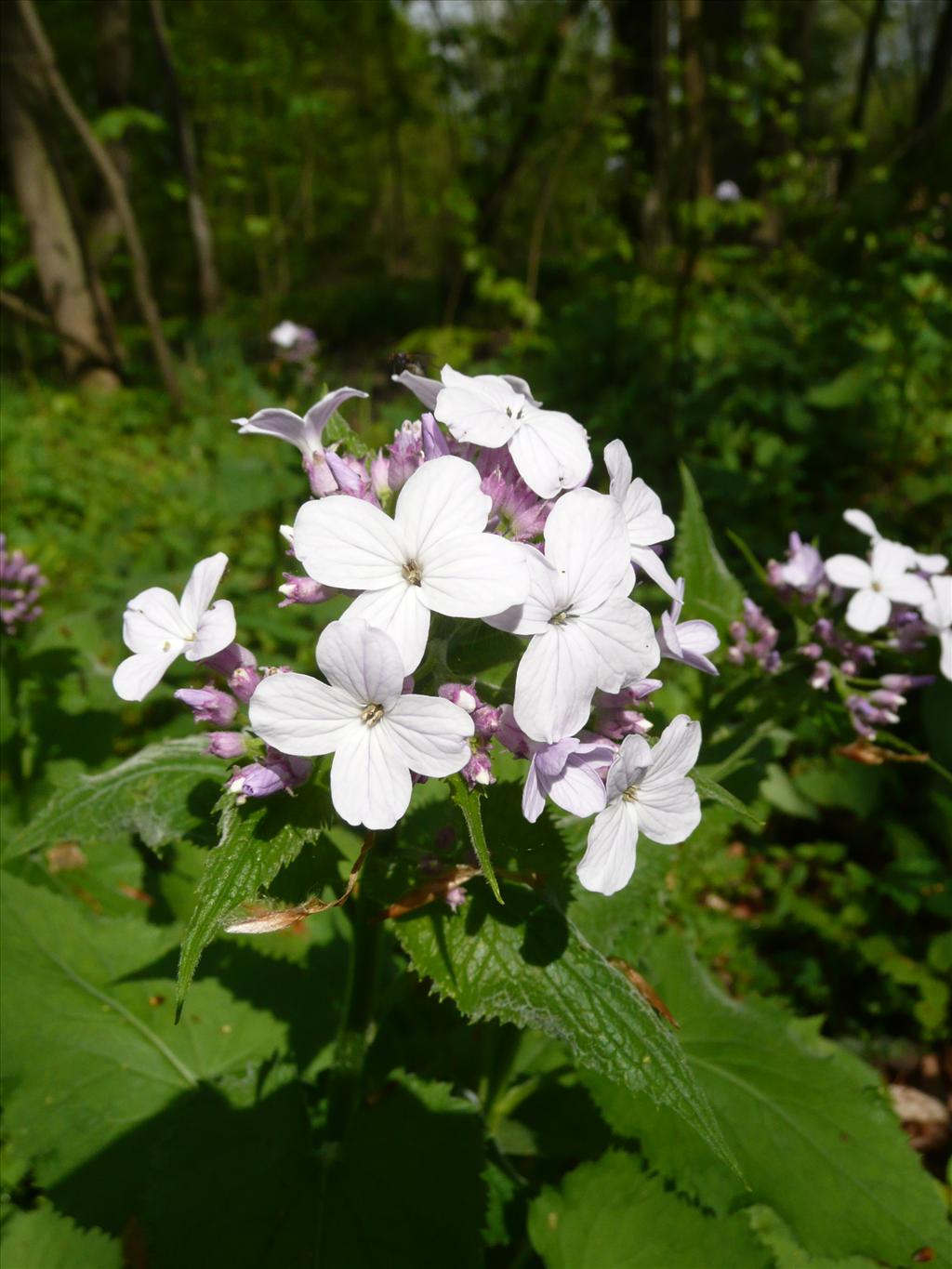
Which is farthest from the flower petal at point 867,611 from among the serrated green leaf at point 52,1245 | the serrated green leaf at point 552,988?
the serrated green leaf at point 52,1245

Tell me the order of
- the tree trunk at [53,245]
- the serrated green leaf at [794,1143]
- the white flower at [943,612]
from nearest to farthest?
the serrated green leaf at [794,1143], the white flower at [943,612], the tree trunk at [53,245]

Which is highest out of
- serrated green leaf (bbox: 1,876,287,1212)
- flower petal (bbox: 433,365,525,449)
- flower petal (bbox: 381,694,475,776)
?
flower petal (bbox: 433,365,525,449)

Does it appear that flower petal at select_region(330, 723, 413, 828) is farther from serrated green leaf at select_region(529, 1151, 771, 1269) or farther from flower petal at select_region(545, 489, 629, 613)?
serrated green leaf at select_region(529, 1151, 771, 1269)

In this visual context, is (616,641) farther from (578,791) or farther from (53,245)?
(53,245)

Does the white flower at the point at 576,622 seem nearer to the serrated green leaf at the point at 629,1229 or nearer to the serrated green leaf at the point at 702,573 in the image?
the serrated green leaf at the point at 702,573

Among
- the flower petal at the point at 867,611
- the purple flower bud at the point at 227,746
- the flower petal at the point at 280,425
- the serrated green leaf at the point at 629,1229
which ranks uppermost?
the flower petal at the point at 280,425

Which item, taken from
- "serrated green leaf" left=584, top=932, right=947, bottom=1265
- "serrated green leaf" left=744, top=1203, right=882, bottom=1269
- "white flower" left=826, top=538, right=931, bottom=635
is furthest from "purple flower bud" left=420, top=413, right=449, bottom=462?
"serrated green leaf" left=744, top=1203, right=882, bottom=1269

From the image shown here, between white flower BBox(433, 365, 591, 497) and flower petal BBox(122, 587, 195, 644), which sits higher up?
white flower BBox(433, 365, 591, 497)

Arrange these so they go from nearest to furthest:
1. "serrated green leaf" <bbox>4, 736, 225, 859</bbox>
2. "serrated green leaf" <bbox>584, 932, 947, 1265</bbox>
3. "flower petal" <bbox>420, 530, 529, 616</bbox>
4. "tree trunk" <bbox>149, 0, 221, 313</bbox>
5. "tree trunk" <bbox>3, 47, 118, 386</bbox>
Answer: "flower petal" <bbox>420, 530, 529, 616</bbox>, "serrated green leaf" <bbox>4, 736, 225, 859</bbox>, "serrated green leaf" <bbox>584, 932, 947, 1265</bbox>, "tree trunk" <bbox>149, 0, 221, 313</bbox>, "tree trunk" <bbox>3, 47, 118, 386</bbox>
